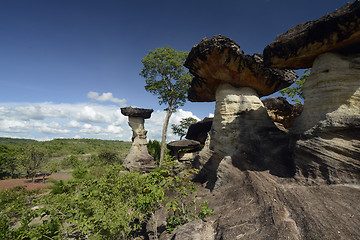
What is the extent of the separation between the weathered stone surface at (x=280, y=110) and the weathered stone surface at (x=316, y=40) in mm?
4978

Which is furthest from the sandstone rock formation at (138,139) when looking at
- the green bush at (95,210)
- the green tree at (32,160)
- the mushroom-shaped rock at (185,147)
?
the green bush at (95,210)

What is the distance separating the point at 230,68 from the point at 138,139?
54.7ft

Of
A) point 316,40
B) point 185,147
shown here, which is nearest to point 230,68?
point 316,40

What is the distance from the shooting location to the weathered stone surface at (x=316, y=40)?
4.29 meters

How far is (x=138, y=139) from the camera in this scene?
21359 mm

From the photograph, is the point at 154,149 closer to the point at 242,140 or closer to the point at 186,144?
the point at 186,144

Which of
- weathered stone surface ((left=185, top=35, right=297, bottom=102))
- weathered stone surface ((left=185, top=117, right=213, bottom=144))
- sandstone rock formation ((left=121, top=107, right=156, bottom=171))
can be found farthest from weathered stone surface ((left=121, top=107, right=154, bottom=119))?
weathered stone surface ((left=185, top=35, right=297, bottom=102))

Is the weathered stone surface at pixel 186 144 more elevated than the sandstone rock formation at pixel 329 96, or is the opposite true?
the sandstone rock formation at pixel 329 96

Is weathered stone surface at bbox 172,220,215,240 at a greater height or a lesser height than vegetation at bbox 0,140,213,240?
lesser

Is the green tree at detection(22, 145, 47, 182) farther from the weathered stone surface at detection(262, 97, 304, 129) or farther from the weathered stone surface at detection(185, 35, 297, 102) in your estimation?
the weathered stone surface at detection(262, 97, 304, 129)

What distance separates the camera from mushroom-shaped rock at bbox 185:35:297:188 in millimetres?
6750

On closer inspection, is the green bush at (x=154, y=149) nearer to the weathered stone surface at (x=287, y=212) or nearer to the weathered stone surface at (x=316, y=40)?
the weathered stone surface at (x=287, y=212)

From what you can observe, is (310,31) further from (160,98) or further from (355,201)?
(160,98)

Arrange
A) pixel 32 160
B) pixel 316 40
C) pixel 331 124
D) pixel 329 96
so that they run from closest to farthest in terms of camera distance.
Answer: pixel 331 124 → pixel 329 96 → pixel 316 40 → pixel 32 160
